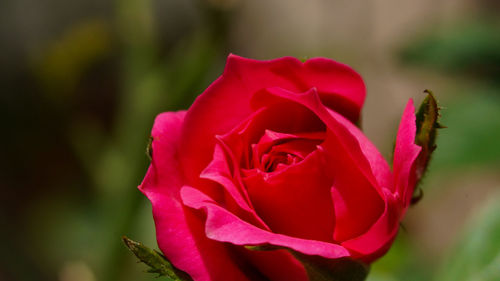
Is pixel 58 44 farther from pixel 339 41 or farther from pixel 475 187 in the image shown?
pixel 475 187

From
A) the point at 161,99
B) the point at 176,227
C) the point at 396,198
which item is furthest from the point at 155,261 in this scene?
the point at 161,99

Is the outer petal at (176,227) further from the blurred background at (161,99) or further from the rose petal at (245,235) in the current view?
the blurred background at (161,99)

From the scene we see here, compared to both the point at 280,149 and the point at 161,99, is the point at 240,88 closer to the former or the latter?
the point at 280,149

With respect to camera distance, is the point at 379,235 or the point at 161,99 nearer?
the point at 379,235

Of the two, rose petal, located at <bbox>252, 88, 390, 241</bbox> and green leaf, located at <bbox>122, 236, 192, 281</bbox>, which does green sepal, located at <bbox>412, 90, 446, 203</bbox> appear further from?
green leaf, located at <bbox>122, 236, 192, 281</bbox>

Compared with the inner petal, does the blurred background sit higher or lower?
lower

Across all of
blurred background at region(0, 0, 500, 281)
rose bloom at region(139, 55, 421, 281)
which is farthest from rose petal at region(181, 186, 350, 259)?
blurred background at region(0, 0, 500, 281)
